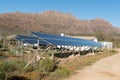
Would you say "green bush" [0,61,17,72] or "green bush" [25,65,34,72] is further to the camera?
"green bush" [25,65,34,72]

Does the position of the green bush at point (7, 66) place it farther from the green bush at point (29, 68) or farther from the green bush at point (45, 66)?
the green bush at point (45, 66)

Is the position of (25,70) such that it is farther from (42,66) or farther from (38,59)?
(38,59)

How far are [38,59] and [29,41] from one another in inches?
843

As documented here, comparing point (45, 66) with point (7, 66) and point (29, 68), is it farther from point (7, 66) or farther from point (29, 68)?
point (7, 66)

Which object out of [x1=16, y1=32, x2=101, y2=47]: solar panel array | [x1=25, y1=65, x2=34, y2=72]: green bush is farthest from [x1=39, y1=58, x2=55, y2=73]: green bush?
[x1=16, y1=32, x2=101, y2=47]: solar panel array

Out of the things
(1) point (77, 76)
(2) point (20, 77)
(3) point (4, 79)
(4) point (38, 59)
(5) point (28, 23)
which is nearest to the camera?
(3) point (4, 79)

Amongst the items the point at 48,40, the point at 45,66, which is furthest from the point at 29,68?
the point at 48,40

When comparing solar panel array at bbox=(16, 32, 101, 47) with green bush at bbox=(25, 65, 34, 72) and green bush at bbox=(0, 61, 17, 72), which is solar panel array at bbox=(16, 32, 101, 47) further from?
green bush at bbox=(0, 61, 17, 72)

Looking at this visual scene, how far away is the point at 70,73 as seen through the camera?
1978cm

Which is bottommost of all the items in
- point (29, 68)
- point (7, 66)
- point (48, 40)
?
point (29, 68)

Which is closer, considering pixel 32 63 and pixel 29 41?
pixel 32 63

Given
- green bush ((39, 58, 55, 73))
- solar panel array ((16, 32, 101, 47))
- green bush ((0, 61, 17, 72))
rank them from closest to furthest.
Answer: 1. green bush ((0, 61, 17, 72))
2. green bush ((39, 58, 55, 73))
3. solar panel array ((16, 32, 101, 47))

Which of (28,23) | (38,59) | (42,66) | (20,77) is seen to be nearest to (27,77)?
(20,77)

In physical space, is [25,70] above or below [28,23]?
below
